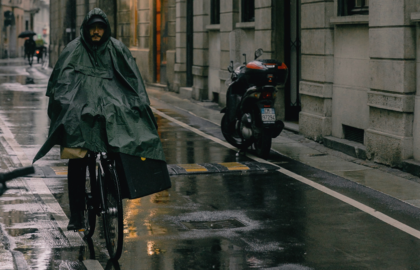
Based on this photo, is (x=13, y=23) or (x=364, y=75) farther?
(x=13, y=23)

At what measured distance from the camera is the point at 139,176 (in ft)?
19.3

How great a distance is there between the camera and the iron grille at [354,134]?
1154cm

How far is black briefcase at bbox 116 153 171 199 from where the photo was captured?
5.83 metres

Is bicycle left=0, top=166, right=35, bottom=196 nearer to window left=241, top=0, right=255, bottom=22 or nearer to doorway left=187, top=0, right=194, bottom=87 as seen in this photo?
window left=241, top=0, right=255, bottom=22

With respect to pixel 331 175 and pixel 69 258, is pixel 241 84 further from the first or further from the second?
pixel 69 258

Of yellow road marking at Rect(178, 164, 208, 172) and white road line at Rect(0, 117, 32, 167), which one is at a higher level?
white road line at Rect(0, 117, 32, 167)

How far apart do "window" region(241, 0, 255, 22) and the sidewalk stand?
381 centimetres

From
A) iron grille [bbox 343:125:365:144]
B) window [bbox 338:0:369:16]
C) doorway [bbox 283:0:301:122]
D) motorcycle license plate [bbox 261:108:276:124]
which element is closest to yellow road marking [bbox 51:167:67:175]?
motorcycle license plate [bbox 261:108:276:124]

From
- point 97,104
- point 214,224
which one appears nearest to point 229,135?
point 214,224

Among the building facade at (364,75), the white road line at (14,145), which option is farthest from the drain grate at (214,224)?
the white road line at (14,145)

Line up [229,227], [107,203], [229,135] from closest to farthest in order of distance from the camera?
[107,203] → [229,227] → [229,135]

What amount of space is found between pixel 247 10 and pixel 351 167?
7.90m

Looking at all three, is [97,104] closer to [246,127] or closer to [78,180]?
[78,180]

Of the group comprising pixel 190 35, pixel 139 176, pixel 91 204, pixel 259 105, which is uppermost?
pixel 190 35
